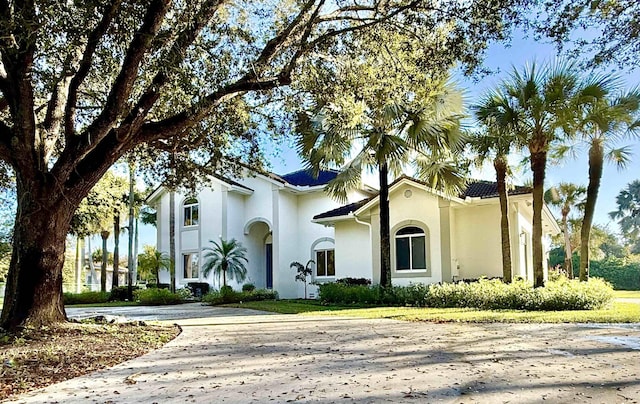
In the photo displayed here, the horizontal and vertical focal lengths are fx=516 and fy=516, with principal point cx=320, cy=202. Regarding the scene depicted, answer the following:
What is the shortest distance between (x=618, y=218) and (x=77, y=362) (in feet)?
168

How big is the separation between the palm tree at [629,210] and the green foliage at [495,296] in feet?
117

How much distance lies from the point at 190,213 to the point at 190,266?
9.07ft

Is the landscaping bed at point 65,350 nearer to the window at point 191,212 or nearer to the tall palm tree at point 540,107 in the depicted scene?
the tall palm tree at point 540,107

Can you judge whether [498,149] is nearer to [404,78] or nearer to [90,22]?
[404,78]

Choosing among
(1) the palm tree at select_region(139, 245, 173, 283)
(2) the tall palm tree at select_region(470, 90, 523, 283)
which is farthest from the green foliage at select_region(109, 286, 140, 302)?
(2) the tall palm tree at select_region(470, 90, 523, 283)

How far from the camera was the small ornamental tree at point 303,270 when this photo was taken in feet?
77.9

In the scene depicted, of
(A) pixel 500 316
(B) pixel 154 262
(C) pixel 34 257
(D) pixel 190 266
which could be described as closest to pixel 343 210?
(D) pixel 190 266

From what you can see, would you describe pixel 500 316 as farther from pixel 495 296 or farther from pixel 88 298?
pixel 88 298

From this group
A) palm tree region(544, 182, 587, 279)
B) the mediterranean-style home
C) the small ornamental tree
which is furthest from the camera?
palm tree region(544, 182, 587, 279)

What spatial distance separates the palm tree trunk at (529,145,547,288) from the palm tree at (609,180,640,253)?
37.2 metres

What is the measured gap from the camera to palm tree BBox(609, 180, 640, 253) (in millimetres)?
46094

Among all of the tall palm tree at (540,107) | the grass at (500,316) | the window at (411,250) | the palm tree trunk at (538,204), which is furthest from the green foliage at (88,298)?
the tall palm tree at (540,107)

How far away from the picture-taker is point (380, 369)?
20.7 ft

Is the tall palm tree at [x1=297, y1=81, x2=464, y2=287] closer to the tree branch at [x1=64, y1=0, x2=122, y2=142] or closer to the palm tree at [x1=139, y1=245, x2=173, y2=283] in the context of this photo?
the tree branch at [x1=64, y1=0, x2=122, y2=142]
